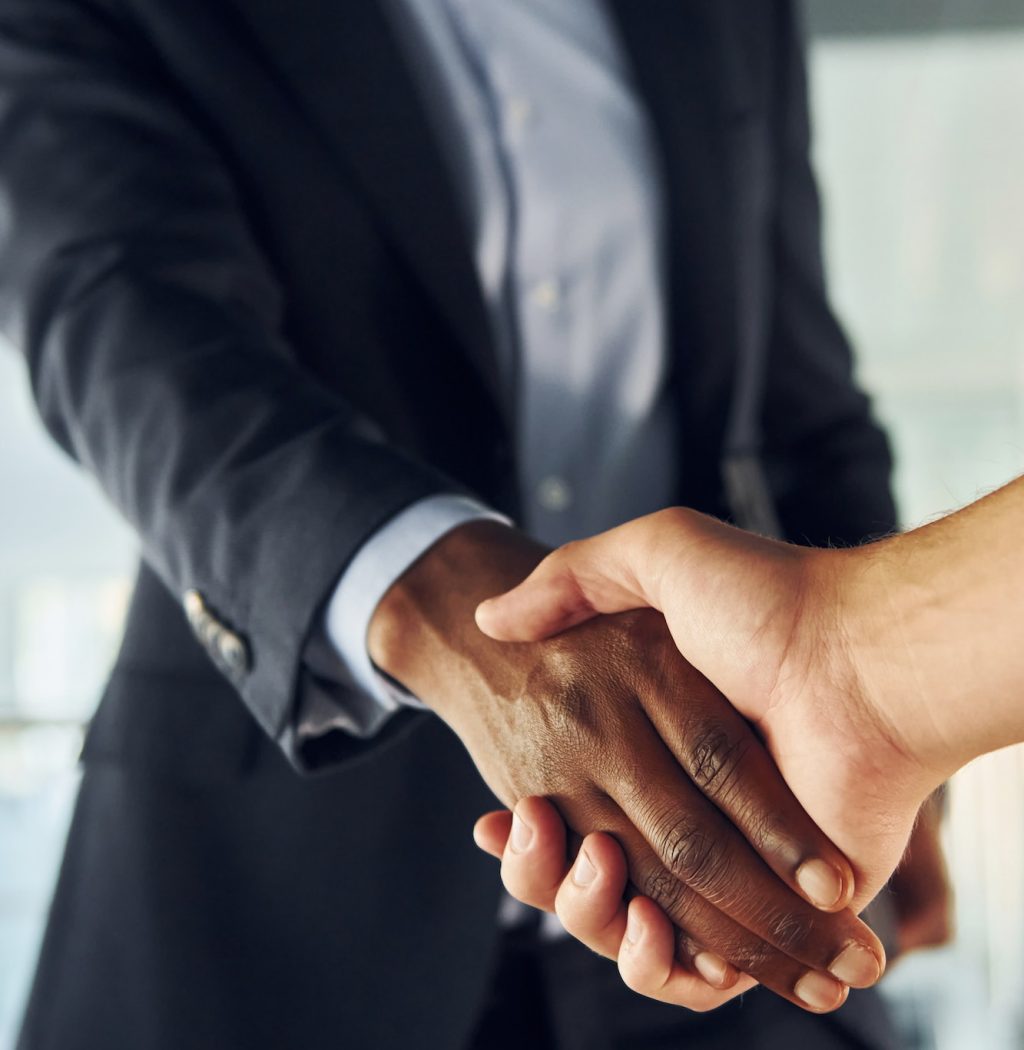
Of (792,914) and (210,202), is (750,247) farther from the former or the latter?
(792,914)

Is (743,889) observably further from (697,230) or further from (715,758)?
(697,230)

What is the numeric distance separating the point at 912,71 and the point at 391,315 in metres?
2.54

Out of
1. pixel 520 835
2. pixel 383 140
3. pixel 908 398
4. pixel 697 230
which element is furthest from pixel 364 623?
pixel 908 398

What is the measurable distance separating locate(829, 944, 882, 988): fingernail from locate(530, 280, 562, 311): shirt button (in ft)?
2.01

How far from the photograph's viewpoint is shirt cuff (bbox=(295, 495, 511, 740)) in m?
0.63

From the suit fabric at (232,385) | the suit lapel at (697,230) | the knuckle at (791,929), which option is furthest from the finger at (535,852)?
the suit lapel at (697,230)

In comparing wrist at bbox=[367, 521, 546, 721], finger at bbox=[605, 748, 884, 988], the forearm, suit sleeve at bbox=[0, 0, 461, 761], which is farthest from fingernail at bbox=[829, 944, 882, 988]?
suit sleeve at bbox=[0, 0, 461, 761]

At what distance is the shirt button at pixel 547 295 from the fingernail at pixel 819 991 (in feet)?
2.02

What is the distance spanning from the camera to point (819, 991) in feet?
1.69

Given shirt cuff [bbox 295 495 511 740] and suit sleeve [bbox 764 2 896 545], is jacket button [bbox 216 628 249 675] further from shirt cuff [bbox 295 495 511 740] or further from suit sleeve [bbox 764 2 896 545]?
suit sleeve [bbox 764 2 896 545]

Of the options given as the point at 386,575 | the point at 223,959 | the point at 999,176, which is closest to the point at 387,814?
the point at 223,959

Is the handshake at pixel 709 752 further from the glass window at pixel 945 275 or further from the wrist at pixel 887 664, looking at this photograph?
the glass window at pixel 945 275

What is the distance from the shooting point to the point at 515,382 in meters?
0.94

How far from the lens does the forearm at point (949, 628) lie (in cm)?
44
